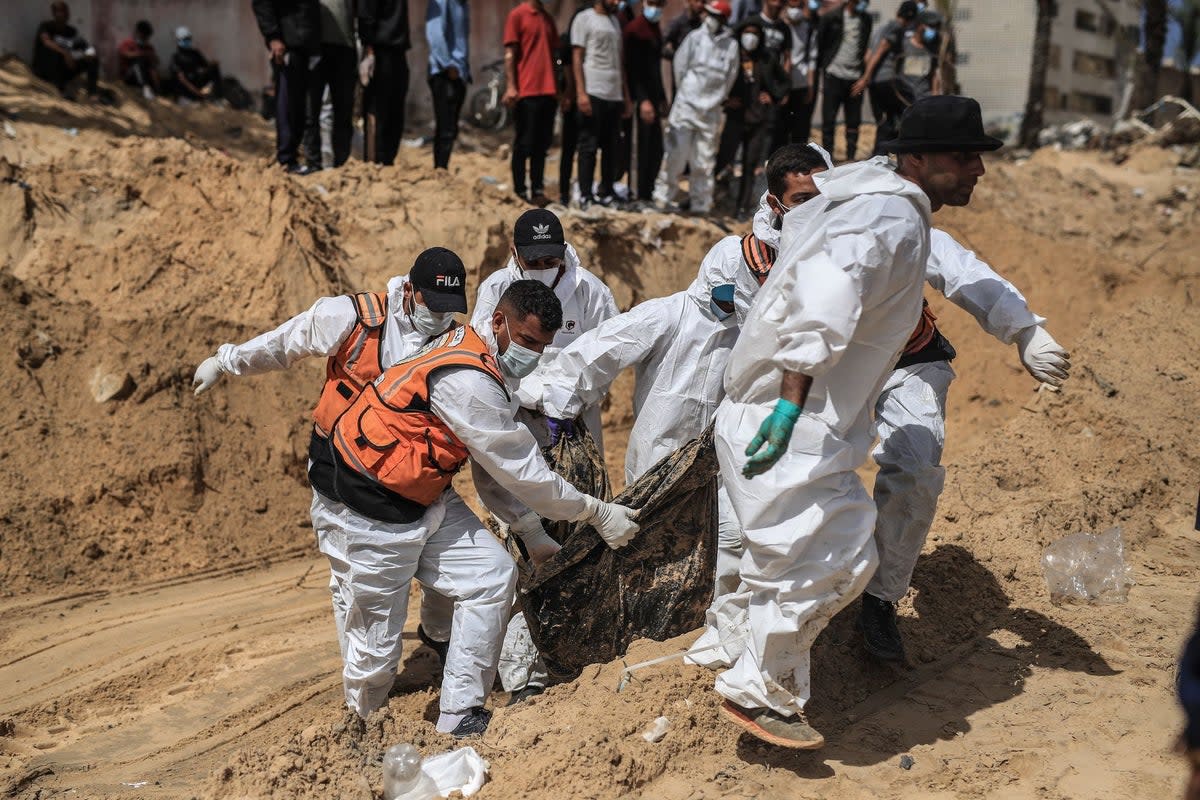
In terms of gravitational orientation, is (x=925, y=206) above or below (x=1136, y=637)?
above

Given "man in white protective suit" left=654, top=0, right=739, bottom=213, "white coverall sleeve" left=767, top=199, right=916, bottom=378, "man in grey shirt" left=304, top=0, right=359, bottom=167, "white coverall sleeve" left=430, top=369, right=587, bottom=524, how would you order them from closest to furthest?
1. "white coverall sleeve" left=767, top=199, right=916, bottom=378
2. "white coverall sleeve" left=430, top=369, right=587, bottom=524
3. "man in grey shirt" left=304, top=0, right=359, bottom=167
4. "man in white protective suit" left=654, top=0, right=739, bottom=213

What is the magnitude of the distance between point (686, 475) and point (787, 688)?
46.3 inches

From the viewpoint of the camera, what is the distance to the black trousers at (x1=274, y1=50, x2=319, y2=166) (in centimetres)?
935

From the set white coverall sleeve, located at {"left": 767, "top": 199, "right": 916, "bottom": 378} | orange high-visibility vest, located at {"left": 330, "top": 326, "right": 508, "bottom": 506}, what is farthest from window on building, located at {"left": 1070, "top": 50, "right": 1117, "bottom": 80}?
orange high-visibility vest, located at {"left": 330, "top": 326, "right": 508, "bottom": 506}

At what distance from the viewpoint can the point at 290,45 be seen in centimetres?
927

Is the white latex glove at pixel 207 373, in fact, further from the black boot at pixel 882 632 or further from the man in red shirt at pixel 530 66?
the man in red shirt at pixel 530 66

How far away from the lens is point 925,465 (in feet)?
15.2

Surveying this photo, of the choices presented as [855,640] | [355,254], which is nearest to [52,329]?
[355,254]

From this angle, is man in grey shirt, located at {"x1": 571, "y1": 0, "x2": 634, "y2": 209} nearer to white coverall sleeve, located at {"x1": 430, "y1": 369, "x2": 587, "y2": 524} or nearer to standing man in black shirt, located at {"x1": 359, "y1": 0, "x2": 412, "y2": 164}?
standing man in black shirt, located at {"x1": 359, "y1": 0, "x2": 412, "y2": 164}

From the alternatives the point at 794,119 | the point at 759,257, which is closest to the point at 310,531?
the point at 759,257

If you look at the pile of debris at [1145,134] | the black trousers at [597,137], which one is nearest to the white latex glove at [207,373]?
the black trousers at [597,137]

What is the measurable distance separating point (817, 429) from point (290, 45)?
23.3 ft

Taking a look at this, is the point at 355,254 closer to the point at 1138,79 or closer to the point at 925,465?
the point at 925,465

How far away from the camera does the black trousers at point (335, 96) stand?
31.9ft
